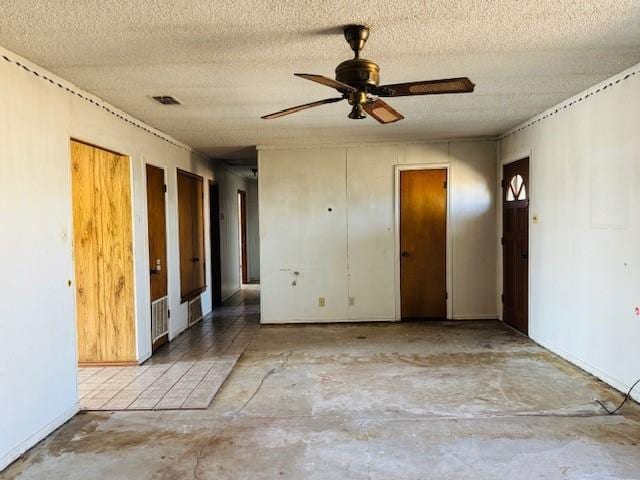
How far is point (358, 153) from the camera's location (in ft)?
19.6

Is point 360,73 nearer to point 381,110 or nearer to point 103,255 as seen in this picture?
point 381,110

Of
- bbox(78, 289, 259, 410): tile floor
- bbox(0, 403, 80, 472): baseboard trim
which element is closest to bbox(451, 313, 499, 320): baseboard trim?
bbox(78, 289, 259, 410): tile floor

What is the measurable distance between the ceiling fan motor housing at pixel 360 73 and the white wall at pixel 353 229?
345 cm

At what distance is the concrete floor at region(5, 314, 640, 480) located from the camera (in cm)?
251

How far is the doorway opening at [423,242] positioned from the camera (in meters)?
5.96

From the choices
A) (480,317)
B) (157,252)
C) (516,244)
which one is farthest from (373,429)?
(480,317)

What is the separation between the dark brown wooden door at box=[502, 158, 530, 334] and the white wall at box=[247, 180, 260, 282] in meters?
5.97

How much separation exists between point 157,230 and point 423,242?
10.5 ft

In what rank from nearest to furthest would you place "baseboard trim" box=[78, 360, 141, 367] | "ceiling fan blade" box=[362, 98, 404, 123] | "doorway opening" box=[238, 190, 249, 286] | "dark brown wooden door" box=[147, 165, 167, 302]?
"ceiling fan blade" box=[362, 98, 404, 123] → "baseboard trim" box=[78, 360, 141, 367] → "dark brown wooden door" box=[147, 165, 167, 302] → "doorway opening" box=[238, 190, 249, 286]

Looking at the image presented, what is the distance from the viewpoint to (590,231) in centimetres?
381

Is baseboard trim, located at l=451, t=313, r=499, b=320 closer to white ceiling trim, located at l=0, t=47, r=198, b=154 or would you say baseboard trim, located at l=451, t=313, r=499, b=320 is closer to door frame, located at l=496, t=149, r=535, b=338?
door frame, located at l=496, t=149, r=535, b=338

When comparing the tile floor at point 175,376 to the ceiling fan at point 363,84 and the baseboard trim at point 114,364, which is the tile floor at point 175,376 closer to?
the baseboard trim at point 114,364

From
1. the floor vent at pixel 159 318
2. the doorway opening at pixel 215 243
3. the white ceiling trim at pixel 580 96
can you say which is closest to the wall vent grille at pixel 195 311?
the floor vent at pixel 159 318

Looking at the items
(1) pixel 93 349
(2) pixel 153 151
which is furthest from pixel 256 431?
(2) pixel 153 151
